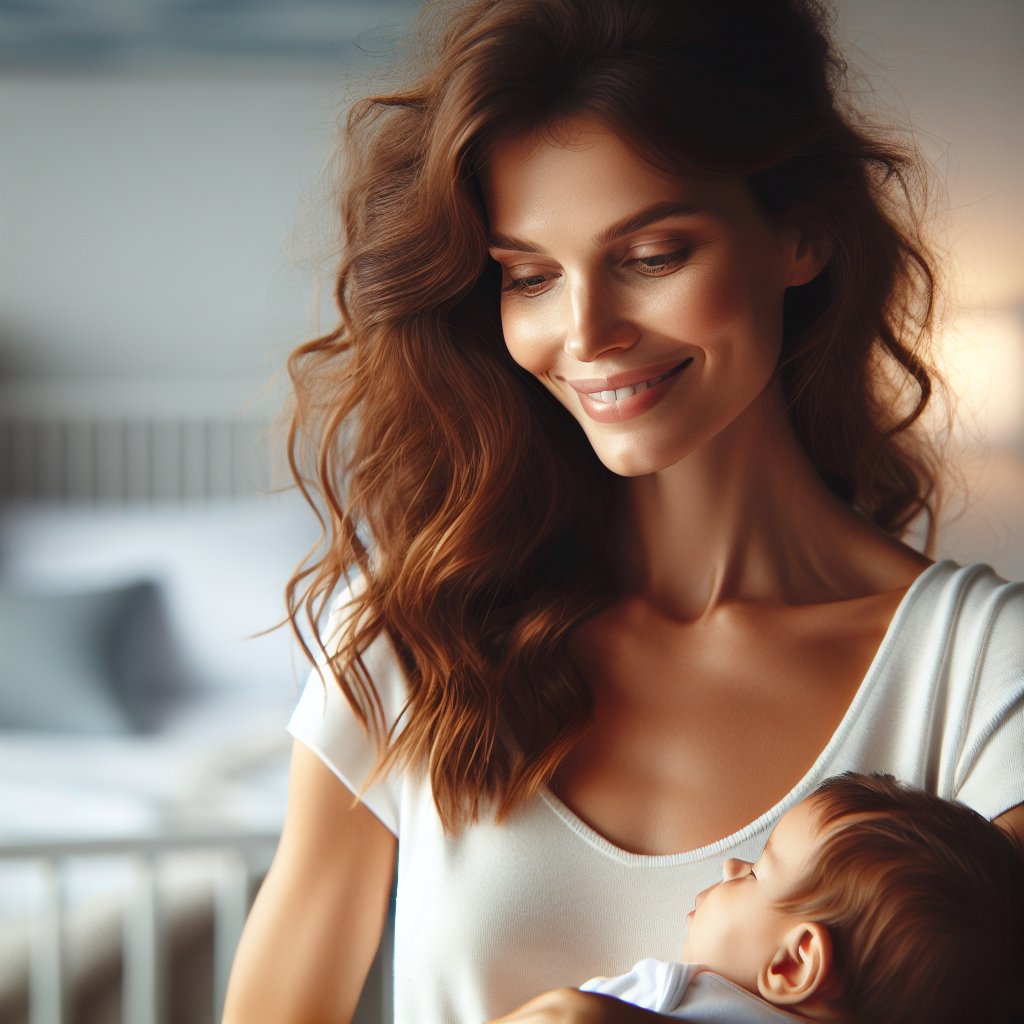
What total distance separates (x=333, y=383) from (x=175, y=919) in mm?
829

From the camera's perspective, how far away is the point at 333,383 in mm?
982

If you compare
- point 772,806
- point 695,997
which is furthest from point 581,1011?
point 772,806

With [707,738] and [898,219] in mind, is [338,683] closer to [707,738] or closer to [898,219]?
[707,738]

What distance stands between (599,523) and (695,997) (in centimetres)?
42

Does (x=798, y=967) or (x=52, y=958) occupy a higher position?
(x=798, y=967)

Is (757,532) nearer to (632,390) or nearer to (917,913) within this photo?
(632,390)

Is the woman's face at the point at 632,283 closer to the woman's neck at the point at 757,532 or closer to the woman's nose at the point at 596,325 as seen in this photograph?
the woman's nose at the point at 596,325

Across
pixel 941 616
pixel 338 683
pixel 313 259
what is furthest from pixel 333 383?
pixel 941 616

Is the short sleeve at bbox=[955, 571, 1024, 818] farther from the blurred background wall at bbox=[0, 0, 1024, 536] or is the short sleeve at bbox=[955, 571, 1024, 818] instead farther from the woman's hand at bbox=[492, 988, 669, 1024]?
the blurred background wall at bbox=[0, 0, 1024, 536]

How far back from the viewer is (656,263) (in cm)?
75

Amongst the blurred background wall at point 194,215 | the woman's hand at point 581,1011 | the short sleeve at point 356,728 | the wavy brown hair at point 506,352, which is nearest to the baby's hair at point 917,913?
the woman's hand at point 581,1011

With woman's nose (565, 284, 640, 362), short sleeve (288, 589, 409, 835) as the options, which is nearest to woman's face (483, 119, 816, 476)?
woman's nose (565, 284, 640, 362)

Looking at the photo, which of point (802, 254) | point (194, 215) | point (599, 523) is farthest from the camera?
point (194, 215)

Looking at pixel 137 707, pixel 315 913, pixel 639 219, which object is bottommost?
pixel 137 707
